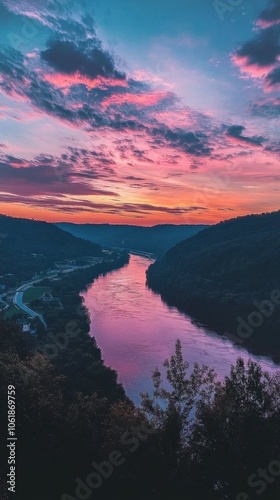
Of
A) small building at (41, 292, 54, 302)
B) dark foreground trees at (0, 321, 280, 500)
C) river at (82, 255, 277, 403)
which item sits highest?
dark foreground trees at (0, 321, 280, 500)

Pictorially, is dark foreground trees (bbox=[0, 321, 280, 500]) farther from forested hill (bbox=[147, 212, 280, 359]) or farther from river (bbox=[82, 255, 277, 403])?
forested hill (bbox=[147, 212, 280, 359])

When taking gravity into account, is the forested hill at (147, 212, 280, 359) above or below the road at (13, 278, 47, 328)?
above

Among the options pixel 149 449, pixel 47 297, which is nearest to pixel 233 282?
pixel 47 297

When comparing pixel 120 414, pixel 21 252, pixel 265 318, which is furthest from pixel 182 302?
pixel 21 252

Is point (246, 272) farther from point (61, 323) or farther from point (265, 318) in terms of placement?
point (61, 323)

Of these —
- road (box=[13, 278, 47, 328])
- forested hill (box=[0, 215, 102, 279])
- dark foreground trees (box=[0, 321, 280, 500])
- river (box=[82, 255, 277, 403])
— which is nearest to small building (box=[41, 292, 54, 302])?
road (box=[13, 278, 47, 328])

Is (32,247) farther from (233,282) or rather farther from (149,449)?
(149,449)

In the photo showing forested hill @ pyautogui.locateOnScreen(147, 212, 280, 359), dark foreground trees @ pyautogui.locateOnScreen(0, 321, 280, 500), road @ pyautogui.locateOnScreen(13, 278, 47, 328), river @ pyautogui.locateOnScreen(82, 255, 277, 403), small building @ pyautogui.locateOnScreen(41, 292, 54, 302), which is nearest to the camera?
dark foreground trees @ pyautogui.locateOnScreen(0, 321, 280, 500)
